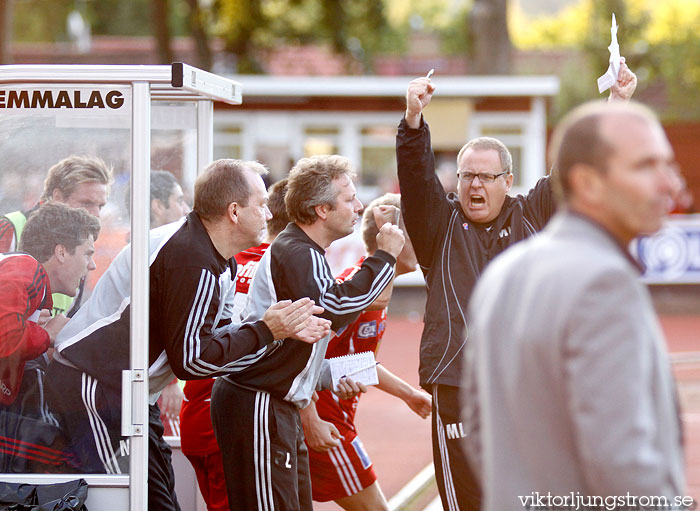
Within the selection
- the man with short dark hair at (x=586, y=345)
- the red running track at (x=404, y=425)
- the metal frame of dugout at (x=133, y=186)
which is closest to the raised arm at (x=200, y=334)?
the metal frame of dugout at (x=133, y=186)

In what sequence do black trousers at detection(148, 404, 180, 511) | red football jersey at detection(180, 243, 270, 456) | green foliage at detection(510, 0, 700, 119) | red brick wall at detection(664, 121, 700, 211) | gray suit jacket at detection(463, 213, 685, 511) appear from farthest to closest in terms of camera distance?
1. green foliage at detection(510, 0, 700, 119)
2. red brick wall at detection(664, 121, 700, 211)
3. red football jersey at detection(180, 243, 270, 456)
4. black trousers at detection(148, 404, 180, 511)
5. gray suit jacket at detection(463, 213, 685, 511)

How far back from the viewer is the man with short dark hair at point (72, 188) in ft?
14.6

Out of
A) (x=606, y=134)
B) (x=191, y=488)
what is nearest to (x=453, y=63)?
(x=191, y=488)

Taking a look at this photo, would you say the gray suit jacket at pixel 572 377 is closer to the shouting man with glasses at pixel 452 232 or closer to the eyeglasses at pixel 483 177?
the shouting man with glasses at pixel 452 232

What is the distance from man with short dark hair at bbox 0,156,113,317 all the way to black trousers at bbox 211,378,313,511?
0.80 meters

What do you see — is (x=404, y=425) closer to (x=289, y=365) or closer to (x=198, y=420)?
(x=198, y=420)

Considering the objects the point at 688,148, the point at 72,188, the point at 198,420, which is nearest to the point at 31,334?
the point at 72,188

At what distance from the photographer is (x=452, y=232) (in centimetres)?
452

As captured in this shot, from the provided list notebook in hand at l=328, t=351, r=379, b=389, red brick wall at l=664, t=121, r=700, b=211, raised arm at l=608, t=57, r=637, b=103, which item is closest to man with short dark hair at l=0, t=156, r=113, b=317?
notebook in hand at l=328, t=351, r=379, b=389

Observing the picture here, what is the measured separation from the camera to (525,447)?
7.67 feet

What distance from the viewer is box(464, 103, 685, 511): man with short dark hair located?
215cm

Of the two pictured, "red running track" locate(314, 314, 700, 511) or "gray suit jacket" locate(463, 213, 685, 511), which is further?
"red running track" locate(314, 314, 700, 511)

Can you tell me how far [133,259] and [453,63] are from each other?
38851 mm

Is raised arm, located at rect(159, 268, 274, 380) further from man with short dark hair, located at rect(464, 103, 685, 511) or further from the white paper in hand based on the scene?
man with short dark hair, located at rect(464, 103, 685, 511)
